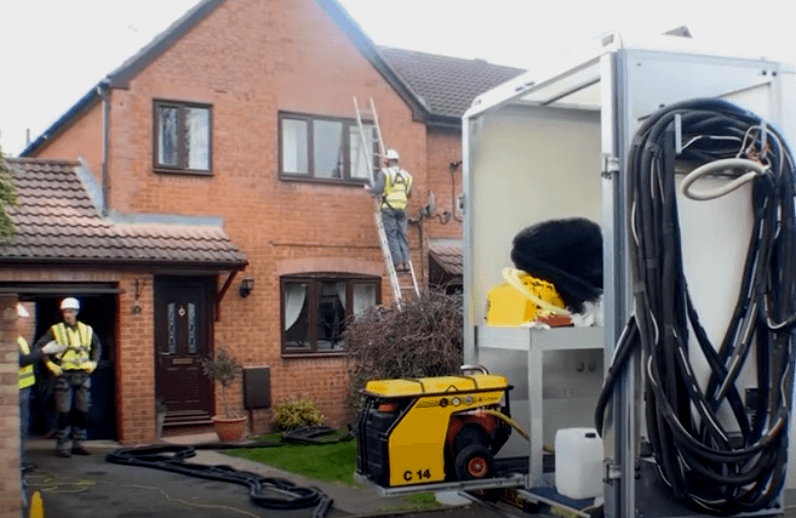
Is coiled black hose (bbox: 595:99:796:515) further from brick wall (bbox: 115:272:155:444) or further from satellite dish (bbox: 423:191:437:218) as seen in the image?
satellite dish (bbox: 423:191:437:218)

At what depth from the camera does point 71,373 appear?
12828 millimetres

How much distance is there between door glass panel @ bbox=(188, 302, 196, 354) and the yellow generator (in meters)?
9.81

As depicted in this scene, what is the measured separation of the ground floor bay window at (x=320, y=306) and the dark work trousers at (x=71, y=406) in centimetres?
346

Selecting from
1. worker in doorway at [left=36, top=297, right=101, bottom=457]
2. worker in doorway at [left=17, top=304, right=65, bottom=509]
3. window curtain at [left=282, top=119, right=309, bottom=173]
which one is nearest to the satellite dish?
window curtain at [left=282, top=119, right=309, bottom=173]

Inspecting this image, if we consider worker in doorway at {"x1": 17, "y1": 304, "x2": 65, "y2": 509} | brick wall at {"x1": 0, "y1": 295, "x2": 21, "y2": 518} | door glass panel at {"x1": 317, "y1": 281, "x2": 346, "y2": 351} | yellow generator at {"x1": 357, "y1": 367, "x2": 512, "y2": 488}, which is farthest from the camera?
door glass panel at {"x1": 317, "y1": 281, "x2": 346, "y2": 351}

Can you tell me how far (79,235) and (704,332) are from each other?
1107cm

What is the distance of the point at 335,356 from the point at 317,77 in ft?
14.5

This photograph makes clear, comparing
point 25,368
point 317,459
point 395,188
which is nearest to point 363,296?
point 395,188

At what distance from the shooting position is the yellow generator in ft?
17.5

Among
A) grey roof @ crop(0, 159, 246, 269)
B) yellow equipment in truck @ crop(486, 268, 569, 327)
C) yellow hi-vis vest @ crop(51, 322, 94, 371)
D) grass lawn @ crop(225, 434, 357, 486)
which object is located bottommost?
grass lawn @ crop(225, 434, 357, 486)

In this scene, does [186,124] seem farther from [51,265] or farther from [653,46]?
[653,46]

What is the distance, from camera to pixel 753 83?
4602 millimetres

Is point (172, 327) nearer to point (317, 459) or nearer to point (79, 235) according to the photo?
point (79, 235)

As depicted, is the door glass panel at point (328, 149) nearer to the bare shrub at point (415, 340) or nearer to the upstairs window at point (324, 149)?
the upstairs window at point (324, 149)
